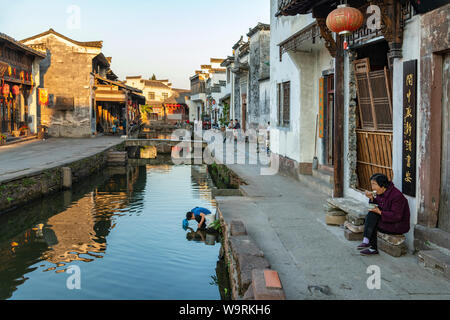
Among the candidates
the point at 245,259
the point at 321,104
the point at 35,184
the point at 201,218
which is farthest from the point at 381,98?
the point at 35,184

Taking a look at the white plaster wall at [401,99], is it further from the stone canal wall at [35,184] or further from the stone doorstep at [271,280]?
the stone canal wall at [35,184]

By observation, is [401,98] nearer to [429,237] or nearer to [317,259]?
[429,237]

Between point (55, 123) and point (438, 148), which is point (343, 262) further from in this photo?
point (55, 123)

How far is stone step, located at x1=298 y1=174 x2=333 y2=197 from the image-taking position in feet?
31.4

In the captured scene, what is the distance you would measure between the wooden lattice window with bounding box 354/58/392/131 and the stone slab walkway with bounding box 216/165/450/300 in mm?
1792

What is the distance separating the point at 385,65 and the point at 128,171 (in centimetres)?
1415

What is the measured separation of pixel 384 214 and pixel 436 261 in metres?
0.81

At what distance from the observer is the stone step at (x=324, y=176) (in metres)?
9.95

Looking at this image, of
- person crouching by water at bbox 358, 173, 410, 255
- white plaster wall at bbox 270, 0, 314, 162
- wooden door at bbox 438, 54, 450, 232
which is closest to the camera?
wooden door at bbox 438, 54, 450, 232

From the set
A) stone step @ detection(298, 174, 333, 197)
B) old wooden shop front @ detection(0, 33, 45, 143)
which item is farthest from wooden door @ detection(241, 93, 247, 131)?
stone step @ detection(298, 174, 333, 197)

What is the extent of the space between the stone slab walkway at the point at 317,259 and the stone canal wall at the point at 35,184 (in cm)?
550

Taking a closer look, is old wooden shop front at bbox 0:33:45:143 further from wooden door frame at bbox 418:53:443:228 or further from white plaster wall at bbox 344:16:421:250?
wooden door frame at bbox 418:53:443:228

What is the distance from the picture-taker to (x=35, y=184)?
1226cm

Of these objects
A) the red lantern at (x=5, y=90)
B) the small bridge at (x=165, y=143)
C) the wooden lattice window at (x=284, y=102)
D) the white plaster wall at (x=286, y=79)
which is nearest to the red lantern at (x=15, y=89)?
the red lantern at (x=5, y=90)
